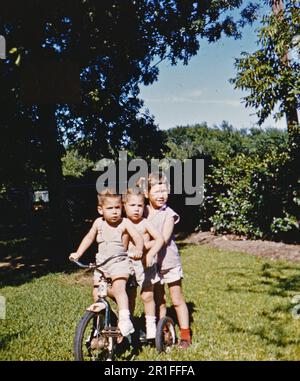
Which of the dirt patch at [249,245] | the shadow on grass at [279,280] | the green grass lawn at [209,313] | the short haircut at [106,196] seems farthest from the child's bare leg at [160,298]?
the dirt patch at [249,245]

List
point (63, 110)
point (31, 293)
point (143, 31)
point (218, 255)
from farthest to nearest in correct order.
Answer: point (63, 110), point (143, 31), point (218, 255), point (31, 293)

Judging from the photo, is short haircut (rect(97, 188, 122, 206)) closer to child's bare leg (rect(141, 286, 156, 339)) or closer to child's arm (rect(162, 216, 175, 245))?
child's arm (rect(162, 216, 175, 245))

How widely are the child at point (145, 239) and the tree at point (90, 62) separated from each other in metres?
3.92

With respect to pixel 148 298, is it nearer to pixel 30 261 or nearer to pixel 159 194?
pixel 159 194

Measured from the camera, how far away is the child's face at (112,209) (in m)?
3.64

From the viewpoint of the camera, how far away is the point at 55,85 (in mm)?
9180

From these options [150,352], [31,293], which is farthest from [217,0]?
[150,352]

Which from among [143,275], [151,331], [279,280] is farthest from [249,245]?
[143,275]

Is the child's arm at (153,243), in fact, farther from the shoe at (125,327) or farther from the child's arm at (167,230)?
the shoe at (125,327)

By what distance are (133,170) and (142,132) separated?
8.05 feet

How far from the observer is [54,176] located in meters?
10.2

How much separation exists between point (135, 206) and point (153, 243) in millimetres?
423

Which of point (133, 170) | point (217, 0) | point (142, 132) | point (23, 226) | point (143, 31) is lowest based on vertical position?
point (23, 226)

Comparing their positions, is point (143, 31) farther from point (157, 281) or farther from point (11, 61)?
point (157, 281)
